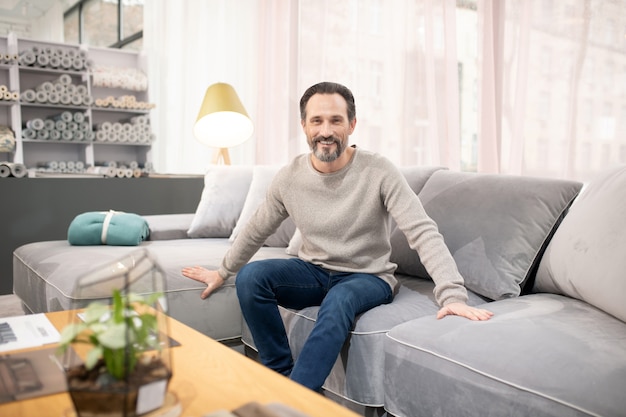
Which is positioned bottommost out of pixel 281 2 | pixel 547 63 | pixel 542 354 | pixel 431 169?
pixel 542 354

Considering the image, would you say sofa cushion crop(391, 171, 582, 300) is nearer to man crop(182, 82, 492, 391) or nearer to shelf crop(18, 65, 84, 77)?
man crop(182, 82, 492, 391)

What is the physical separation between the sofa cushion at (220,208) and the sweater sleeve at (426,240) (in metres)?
1.32

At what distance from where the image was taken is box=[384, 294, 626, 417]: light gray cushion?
1.12 metres

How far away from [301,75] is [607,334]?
3158mm

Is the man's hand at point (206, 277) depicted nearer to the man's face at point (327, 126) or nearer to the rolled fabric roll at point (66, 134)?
the man's face at point (327, 126)

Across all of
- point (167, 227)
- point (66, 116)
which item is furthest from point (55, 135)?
point (167, 227)

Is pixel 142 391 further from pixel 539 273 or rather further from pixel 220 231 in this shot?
pixel 220 231

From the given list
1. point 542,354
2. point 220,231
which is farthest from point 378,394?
point 220,231

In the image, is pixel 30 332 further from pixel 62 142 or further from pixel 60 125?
pixel 62 142

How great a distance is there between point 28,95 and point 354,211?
13.4ft

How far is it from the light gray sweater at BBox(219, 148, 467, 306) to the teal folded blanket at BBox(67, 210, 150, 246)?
0.98m

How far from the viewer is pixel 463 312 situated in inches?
61.3

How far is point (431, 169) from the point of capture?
2297 mm

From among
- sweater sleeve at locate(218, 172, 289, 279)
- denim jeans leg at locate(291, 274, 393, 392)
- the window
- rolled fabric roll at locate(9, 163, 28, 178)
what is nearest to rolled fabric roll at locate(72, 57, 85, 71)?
the window
